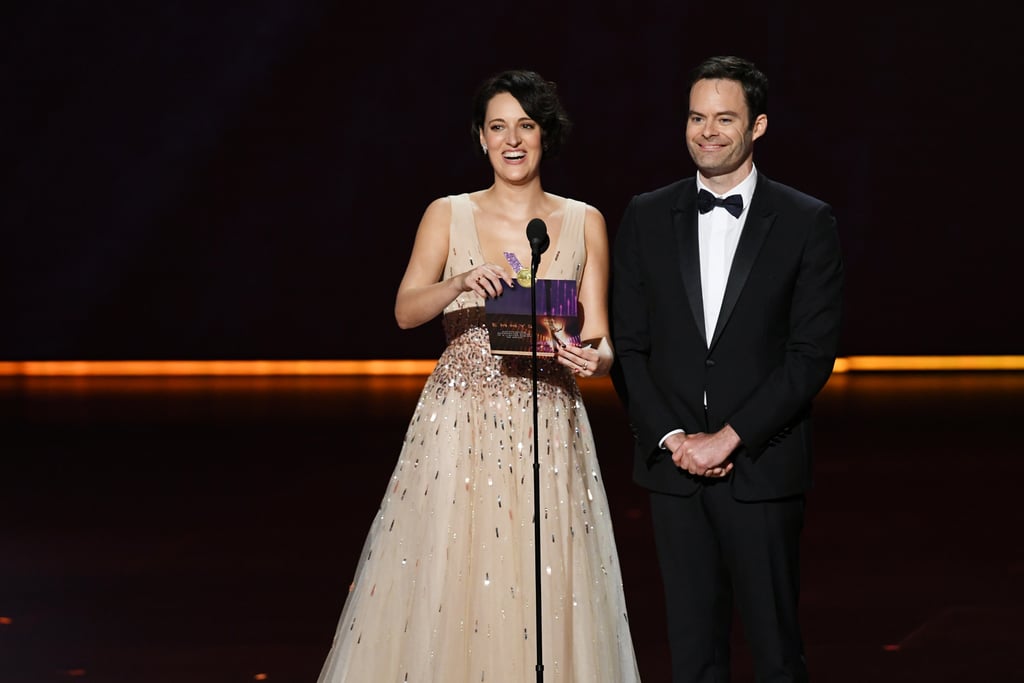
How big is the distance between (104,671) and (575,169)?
809 centimetres

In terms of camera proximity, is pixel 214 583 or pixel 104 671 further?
pixel 214 583

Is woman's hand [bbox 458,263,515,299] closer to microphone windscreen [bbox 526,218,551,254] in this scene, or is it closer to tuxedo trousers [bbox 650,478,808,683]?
microphone windscreen [bbox 526,218,551,254]

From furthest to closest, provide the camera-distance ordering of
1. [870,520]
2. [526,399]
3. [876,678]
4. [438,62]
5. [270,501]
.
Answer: [438,62]
[270,501]
[870,520]
[876,678]
[526,399]

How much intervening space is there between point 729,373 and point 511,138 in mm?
788

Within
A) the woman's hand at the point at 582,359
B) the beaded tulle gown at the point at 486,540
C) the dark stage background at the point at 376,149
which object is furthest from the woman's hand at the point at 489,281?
the dark stage background at the point at 376,149

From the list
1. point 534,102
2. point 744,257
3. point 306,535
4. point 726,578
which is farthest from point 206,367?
point 744,257

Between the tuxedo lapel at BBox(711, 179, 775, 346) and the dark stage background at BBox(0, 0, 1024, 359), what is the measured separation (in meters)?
8.54

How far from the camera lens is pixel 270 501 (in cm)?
614

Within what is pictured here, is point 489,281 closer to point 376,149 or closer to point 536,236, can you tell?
point 536,236

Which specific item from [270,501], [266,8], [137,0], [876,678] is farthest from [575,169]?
[876,678]

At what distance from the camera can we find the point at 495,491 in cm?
309

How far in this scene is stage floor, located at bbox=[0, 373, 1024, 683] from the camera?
12.9ft

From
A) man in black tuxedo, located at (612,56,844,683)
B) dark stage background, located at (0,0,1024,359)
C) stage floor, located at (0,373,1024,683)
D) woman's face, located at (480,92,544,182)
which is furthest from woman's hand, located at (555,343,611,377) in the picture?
dark stage background, located at (0,0,1024,359)

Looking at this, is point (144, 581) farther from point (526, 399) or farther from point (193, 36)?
point (193, 36)
